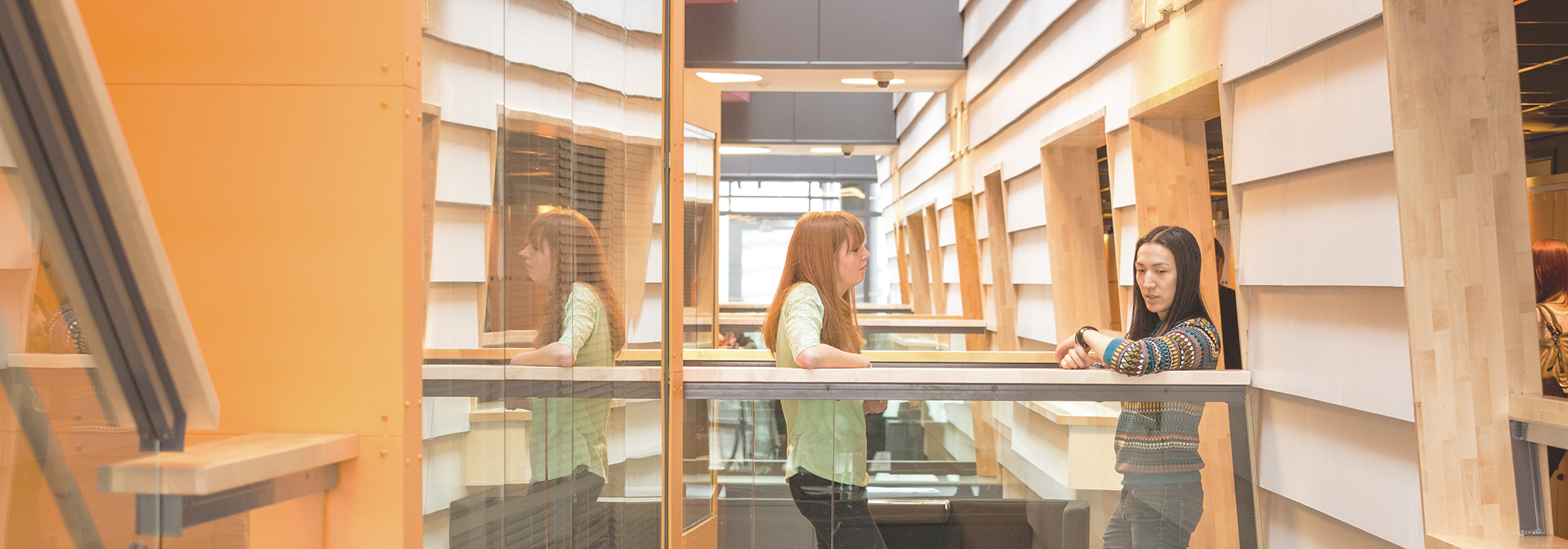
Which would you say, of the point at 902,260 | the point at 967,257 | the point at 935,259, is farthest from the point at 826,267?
the point at 902,260

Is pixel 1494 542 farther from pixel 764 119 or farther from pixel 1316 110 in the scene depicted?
pixel 764 119

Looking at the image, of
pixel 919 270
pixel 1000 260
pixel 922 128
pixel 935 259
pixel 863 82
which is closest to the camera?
pixel 1000 260

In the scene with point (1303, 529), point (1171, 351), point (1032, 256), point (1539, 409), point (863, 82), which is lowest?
point (1303, 529)

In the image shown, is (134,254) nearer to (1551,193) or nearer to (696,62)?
(696,62)

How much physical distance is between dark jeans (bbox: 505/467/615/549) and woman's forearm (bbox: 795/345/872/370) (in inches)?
28.8

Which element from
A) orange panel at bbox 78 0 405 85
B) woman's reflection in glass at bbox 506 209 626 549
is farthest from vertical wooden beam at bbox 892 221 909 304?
orange panel at bbox 78 0 405 85

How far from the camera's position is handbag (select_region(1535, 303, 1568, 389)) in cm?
363

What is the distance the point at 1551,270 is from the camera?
3.98m

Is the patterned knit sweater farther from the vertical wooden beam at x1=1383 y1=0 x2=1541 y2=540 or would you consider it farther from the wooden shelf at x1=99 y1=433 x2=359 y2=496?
the wooden shelf at x1=99 y1=433 x2=359 y2=496

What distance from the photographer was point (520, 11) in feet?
5.87

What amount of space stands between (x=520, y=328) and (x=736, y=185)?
2152 centimetres

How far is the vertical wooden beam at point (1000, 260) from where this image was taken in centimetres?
741

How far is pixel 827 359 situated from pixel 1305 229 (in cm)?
141

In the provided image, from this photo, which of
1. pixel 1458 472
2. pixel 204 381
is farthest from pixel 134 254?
pixel 1458 472
